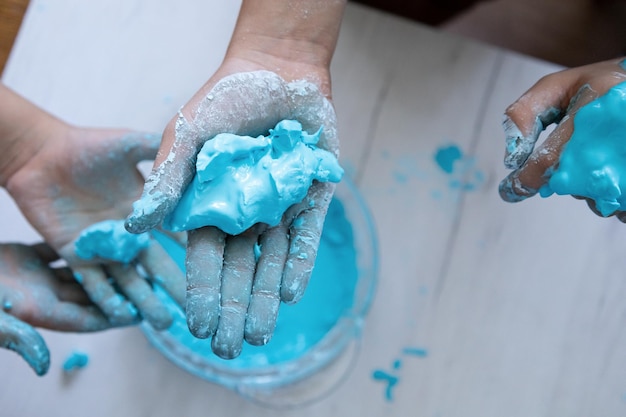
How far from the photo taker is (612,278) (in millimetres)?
1100

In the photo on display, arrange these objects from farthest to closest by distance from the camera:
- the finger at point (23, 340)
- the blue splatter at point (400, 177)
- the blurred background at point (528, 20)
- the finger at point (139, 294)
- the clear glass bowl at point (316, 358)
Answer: the blurred background at point (528, 20), the blue splatter at point (400, 177), the clear glass bowl at point (316, 358), the finger at point (139, 294), the finger at point (23, 340)

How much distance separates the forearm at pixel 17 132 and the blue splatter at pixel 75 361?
0.34m

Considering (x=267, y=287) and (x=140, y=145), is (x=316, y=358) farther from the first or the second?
(x=140, y=145)

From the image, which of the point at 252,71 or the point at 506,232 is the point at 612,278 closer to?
the point at 506,232

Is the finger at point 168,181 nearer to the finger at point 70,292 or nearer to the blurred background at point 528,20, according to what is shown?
the finger at point 70,292

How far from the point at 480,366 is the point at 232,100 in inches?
28.3

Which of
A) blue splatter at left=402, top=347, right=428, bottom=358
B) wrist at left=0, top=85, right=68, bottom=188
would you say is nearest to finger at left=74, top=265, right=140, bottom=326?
wrist at left=0, top=85, right=68, bottom=188

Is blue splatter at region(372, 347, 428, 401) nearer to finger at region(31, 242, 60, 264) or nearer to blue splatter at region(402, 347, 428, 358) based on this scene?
blue splatter at region(402, 347, 428, 358)

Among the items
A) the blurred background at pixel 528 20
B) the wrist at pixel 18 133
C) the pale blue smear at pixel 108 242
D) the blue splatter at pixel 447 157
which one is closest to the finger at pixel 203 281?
the pale blue smear at pixel 108 242

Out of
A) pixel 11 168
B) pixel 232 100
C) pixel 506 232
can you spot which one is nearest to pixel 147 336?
pixel 11 168

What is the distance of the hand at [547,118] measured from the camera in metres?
0.72

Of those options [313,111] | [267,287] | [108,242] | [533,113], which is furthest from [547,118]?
[108,242]

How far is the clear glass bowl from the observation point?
3.29ft

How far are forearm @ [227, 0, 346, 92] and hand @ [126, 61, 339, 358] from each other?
35 millimetres
